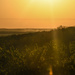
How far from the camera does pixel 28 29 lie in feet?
46.9

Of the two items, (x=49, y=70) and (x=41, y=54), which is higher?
(x=41, y=54)

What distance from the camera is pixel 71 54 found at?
638 cm

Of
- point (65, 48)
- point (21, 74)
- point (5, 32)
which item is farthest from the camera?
point (5, 32)

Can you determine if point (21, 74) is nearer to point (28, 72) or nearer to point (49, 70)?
point (28, 72)

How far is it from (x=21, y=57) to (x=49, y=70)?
0.98 metres

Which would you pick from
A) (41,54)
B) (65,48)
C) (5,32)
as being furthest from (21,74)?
(5,32)

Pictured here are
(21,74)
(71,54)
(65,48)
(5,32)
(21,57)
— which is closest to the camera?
(21,74)

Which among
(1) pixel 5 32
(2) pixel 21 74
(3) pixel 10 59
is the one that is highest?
(1) pixel 5 32

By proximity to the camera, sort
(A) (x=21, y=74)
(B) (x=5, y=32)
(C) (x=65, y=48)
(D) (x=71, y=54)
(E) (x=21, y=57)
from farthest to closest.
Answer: (B) (x=5, y=32), (C) (x=65, y=48), (D) (x=71, y=54), (E) (x=21, y=57), (A) (x=21, y=74)

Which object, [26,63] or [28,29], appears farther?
[28,29]

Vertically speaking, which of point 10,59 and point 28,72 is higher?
point 10,59

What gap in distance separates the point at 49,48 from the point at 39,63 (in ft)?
4.01

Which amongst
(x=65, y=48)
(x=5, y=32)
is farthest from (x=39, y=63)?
(x=5, y=32)

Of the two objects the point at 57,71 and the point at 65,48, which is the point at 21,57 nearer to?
the point at 57,71
